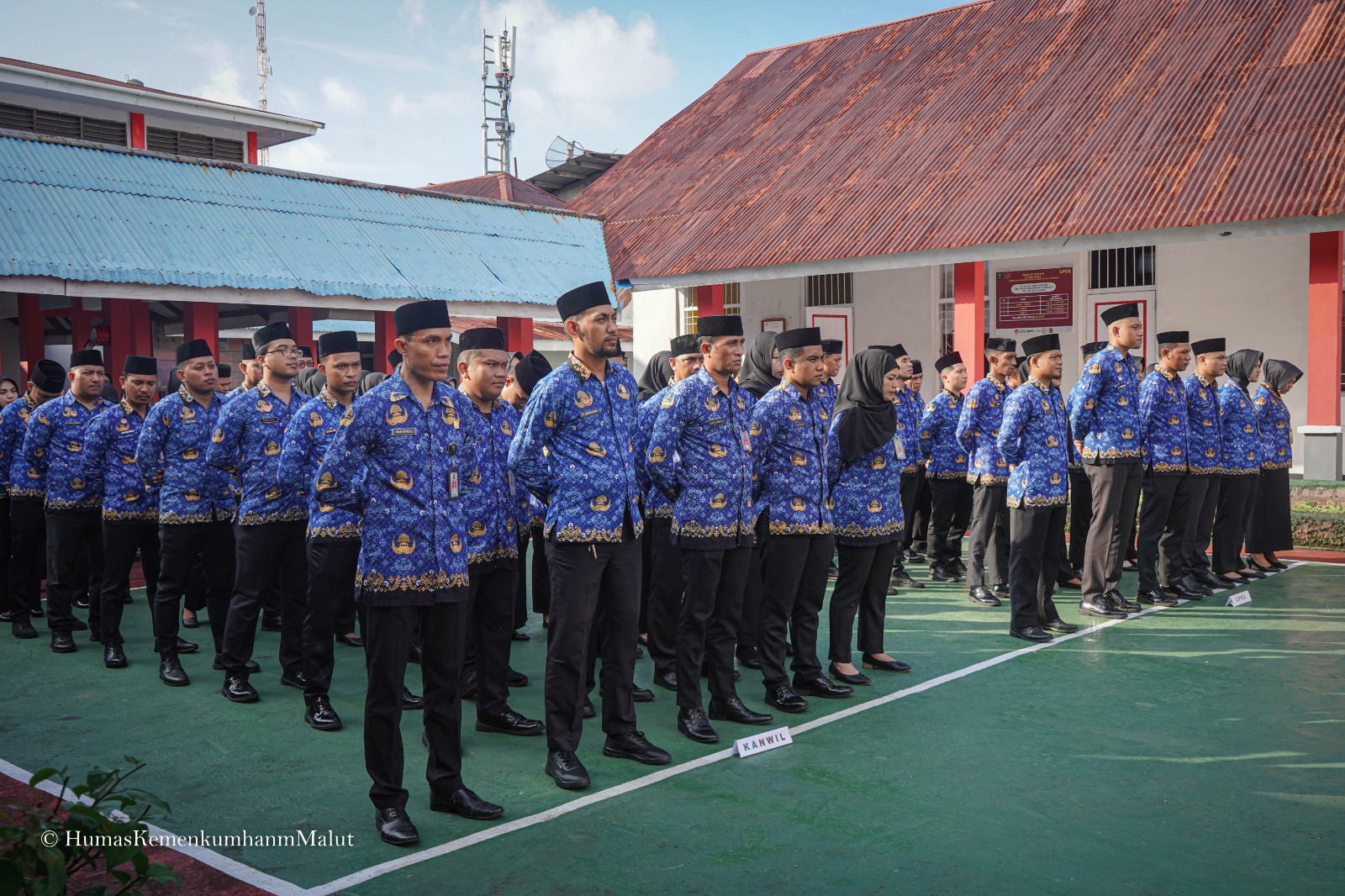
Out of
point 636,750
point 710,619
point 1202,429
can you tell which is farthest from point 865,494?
point 1202,429

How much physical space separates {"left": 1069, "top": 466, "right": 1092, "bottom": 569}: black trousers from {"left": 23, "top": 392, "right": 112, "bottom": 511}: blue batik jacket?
7645mm

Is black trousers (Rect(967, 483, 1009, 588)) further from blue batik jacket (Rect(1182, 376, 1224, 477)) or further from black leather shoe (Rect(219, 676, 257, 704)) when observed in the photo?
black leather shoe (Rect(219, 676, 257, 704))

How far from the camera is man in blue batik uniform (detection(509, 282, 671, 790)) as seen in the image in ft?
15.6

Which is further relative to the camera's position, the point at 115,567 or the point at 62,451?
the point at 62,451

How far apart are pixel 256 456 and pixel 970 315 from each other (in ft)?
33.5

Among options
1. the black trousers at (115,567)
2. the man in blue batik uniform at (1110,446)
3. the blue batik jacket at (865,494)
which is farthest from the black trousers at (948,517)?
the black trousers at (115,567)

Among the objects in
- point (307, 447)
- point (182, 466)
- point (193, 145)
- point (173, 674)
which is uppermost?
point (193, 145)

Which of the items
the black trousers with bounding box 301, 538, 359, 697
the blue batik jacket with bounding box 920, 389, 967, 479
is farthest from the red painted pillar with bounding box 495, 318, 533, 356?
the black trousers with bounding box 301, 538, 359, 697

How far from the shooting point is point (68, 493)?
24.5 ft

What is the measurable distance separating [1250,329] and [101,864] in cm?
1376

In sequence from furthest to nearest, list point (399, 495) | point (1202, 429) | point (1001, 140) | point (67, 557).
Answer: point (1001, 140) → point (1202, 429) → point (67, 557) → point (399, 495)

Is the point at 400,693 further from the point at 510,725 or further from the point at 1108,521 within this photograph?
the point at 1108,521

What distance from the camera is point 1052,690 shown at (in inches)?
241

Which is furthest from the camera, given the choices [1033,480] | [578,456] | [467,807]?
[1033,480]
